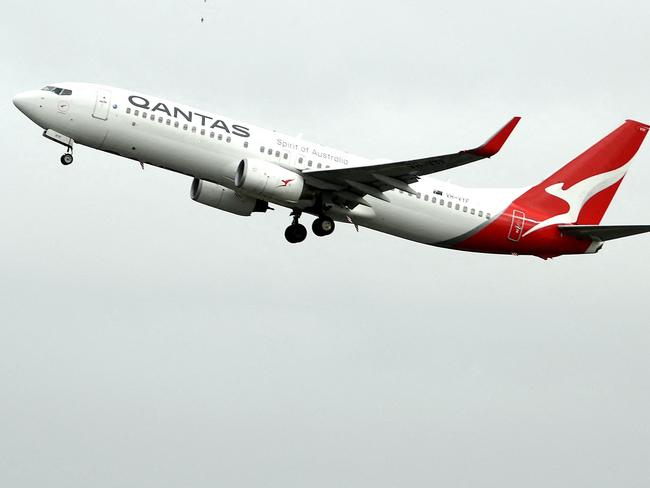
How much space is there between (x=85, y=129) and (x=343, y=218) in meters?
11.4

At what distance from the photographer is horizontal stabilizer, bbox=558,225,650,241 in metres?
59.6

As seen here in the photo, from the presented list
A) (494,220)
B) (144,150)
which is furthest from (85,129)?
(494,220)

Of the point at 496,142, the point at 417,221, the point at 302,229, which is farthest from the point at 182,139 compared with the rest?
the point at 496,142

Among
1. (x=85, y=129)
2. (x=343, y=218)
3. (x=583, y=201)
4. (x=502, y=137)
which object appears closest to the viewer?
(x=502, y=137)

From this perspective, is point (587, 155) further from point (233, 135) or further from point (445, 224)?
point (233, 135)

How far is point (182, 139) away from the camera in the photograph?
54.1 m

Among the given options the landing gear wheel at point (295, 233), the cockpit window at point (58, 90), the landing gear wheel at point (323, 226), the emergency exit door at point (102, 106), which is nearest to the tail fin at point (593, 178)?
the landing gear wheel at point (323, 226)

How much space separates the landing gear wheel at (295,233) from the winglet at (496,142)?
36.9 feet

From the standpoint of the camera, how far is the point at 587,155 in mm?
64938

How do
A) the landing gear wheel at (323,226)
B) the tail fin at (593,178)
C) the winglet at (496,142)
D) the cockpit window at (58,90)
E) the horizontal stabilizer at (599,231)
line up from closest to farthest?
1. the winglet at (496,142)
2. the cockpit window at (58,90)
3. the landing gear wheel at (323,226)
4. the horizontal stabilizer at (599,231)
5. the tail fin at (593,178)

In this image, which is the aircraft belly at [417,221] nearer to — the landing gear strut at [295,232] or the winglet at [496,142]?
Result: the landing gear strut at [295,232]

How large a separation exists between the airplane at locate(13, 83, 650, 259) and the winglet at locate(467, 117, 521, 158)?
4cm

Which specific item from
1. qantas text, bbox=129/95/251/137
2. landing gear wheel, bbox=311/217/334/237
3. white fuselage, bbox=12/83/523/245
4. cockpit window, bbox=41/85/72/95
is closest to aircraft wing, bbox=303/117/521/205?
white fuselage, bbox=12/83/523/245

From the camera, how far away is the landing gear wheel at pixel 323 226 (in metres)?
58.1
